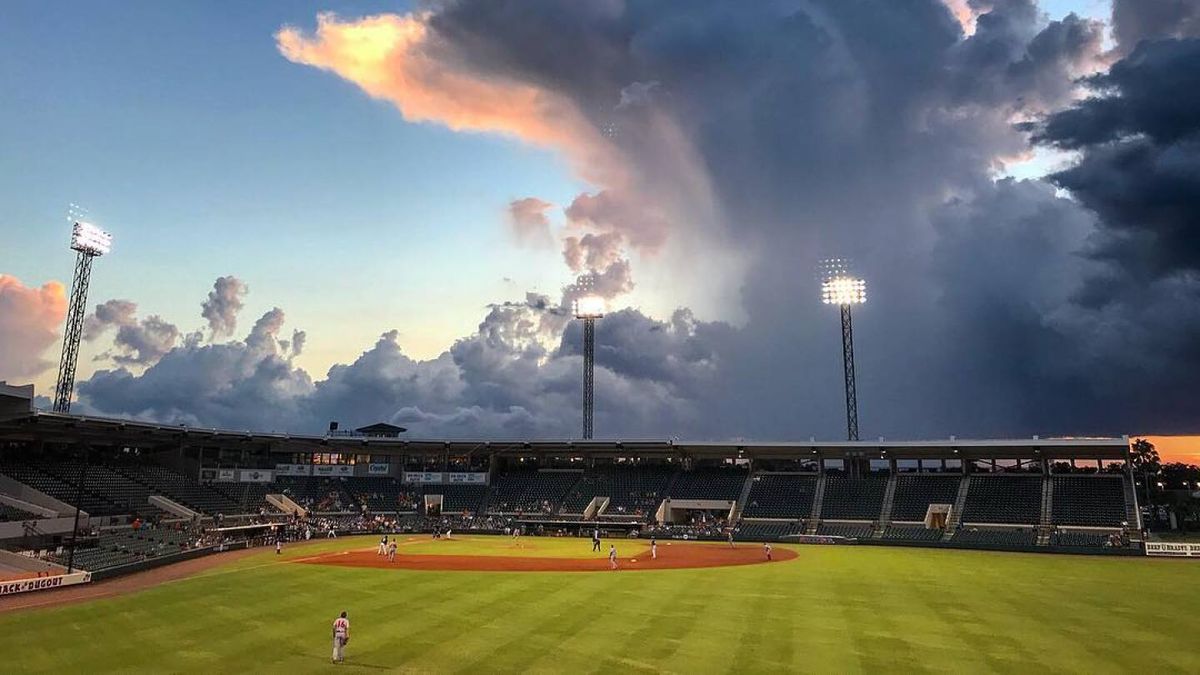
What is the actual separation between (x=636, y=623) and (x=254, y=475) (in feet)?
224

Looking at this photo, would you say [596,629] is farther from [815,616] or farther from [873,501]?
[873,501]

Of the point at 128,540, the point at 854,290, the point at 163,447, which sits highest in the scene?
the point at 854,290

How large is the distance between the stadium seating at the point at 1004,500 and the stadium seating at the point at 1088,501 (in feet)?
5.13

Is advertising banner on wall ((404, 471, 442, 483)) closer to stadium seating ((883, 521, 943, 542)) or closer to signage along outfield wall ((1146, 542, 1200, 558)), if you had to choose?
stadium seating ((883, 521, 943, 542))

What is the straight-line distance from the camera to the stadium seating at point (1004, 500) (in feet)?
202

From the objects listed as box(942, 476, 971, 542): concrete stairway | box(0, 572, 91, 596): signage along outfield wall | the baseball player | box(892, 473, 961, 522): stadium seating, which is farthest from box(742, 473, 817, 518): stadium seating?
the baseball player

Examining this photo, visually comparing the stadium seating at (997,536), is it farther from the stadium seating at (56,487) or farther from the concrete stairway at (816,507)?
the stadium seating at (56,487)

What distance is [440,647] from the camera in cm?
2153

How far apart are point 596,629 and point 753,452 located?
56.8 metres

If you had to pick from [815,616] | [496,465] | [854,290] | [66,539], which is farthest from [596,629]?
[496,465]

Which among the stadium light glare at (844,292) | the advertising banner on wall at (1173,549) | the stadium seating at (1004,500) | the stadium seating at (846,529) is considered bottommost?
the stadium seating at (846,529)

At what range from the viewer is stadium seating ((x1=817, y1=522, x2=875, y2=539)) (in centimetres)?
6223

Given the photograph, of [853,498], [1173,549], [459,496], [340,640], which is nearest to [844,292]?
[853,498]

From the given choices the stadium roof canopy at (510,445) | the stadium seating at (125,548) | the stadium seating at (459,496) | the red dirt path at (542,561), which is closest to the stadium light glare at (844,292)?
the stadium roof canopy at (510,445)
